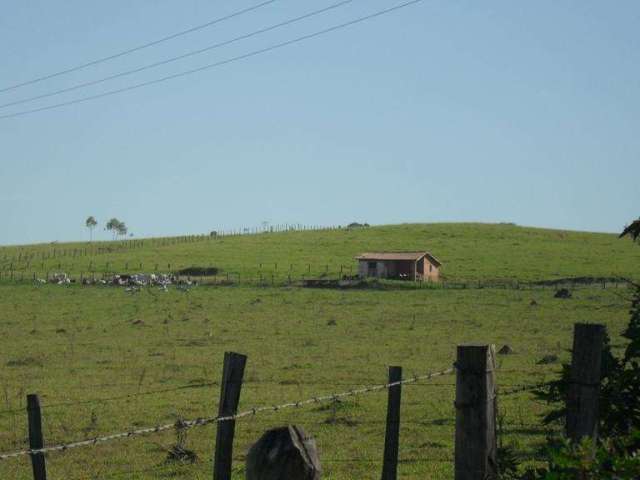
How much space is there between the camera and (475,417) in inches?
237

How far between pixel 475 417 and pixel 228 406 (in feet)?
5.95

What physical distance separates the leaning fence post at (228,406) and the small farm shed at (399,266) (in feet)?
222

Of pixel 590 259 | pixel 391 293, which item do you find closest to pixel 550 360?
pixel 391 293

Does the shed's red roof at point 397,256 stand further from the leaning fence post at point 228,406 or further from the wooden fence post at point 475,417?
the wooden fence post at point 475,417

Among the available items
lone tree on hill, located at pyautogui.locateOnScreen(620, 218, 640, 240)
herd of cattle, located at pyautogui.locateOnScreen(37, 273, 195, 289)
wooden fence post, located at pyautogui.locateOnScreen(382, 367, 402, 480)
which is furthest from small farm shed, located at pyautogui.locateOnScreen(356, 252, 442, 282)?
lone tree on hill, located at pyautogui.locateOnScreen(620, 218, 640, 240)

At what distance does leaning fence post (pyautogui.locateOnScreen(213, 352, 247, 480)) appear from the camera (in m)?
6.95

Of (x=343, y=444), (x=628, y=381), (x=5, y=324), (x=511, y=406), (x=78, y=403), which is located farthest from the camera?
(x=5, y=324)

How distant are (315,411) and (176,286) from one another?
49.3m

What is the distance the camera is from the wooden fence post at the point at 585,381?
6.35 m

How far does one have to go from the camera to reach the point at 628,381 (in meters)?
7.04

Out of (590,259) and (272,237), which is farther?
(272,237)

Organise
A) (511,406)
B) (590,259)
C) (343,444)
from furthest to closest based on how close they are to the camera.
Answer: (590,259), (511,406), (343,444)

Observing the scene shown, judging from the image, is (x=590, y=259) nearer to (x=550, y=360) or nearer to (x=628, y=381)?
(x=550, y=360)

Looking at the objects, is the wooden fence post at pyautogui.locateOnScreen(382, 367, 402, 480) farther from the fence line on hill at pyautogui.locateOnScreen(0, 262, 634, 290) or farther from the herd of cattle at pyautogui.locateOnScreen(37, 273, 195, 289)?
the herd of cattle at pyautogui.locateOnScreen(37, 273, 195, 289)
